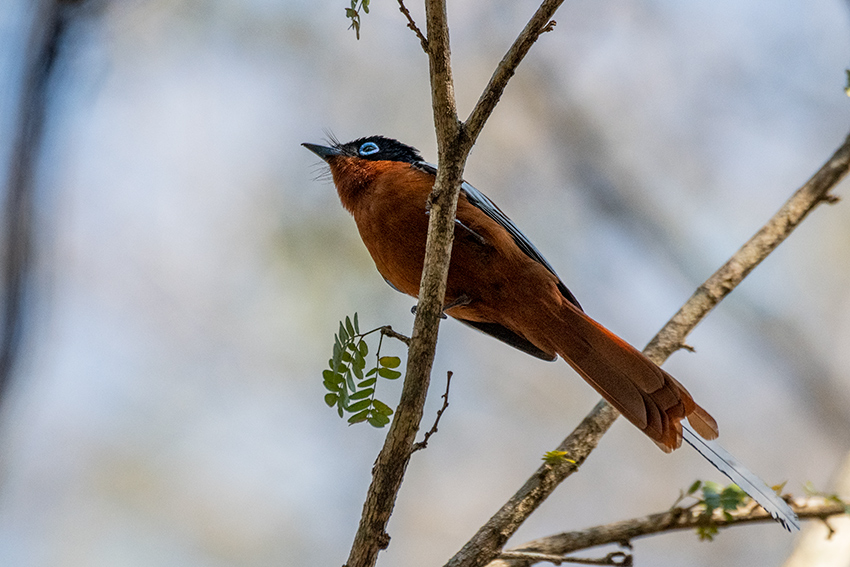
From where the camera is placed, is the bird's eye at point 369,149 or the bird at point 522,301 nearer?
the bird at point 522,301

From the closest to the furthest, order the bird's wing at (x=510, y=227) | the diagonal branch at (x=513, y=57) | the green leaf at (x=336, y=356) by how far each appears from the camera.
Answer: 1. the diagonal branch at (x=513, y=57)
2. the green leaf at (x=336, y=356)
3. the bird's wing at (x=510, y=227)

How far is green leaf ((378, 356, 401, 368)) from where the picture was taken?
2352mm

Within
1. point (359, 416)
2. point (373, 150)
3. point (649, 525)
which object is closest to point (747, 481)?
point (649, 525)

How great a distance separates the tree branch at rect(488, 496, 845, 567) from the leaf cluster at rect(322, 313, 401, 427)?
710 millimetres

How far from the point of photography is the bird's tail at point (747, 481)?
8.83 ft

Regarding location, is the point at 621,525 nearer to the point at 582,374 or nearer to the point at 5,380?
the point at 582,374

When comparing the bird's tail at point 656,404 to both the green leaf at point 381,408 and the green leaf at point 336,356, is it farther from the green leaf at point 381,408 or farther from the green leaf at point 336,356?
the green leaf at point 336,356

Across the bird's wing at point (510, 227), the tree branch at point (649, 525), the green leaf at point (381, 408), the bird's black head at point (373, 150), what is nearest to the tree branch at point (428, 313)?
the green leaf at point (381, 408)

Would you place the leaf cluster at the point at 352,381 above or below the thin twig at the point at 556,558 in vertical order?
above

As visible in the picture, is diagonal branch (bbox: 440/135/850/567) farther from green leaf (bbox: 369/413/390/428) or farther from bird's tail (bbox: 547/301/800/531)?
green leaf (bbox: 369/413/390/428)

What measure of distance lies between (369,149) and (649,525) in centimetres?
216

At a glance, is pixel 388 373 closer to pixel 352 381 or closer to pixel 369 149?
pixel 352 381

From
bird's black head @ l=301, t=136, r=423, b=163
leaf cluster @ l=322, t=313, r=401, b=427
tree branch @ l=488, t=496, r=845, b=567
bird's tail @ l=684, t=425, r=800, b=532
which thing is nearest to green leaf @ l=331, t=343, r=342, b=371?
leaf cluster @ l=322, t=313, r=401, b=427

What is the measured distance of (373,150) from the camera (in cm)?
385
